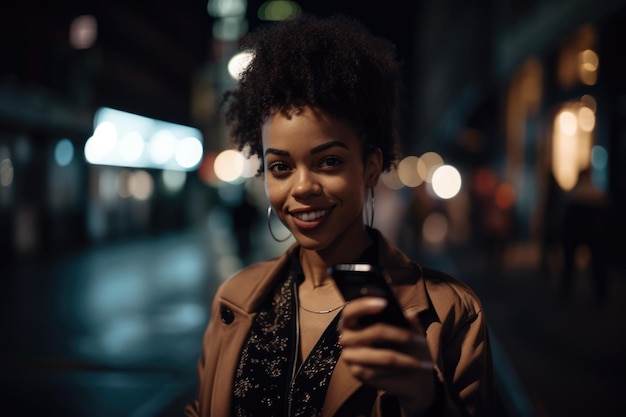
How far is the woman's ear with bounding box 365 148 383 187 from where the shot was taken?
2.07 metres

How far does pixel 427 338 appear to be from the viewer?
1.80 metres

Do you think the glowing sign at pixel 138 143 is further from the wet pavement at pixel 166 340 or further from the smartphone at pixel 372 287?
the smartphone at pixel 372 287

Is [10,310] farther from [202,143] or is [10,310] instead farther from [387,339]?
[202,143]

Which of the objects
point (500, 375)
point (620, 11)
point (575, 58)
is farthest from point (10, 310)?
point (575, 58)

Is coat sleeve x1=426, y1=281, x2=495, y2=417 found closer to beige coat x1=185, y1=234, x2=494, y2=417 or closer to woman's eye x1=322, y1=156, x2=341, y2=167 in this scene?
beige coat x1=185, y1=234, x2=494, y2=417

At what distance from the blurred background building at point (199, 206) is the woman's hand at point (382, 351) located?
1338 millimetres

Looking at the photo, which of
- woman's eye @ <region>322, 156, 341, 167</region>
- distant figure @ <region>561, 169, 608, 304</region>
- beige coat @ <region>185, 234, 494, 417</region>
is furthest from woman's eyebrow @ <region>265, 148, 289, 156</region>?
distant figure @ <region>561, 169, 608, 304</region>

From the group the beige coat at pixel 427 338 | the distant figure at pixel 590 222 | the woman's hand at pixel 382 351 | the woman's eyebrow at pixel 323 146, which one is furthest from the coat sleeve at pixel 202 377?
the distant figure at pixel 590 222

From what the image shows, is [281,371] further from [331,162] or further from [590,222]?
[590,222]

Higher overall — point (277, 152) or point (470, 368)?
point (277, 152)

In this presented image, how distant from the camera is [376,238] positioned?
2191 mm

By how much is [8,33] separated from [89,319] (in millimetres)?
12778

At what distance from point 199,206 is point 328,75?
36.6 metres

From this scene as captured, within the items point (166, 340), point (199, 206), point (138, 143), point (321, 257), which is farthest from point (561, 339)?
point (199, 206)
